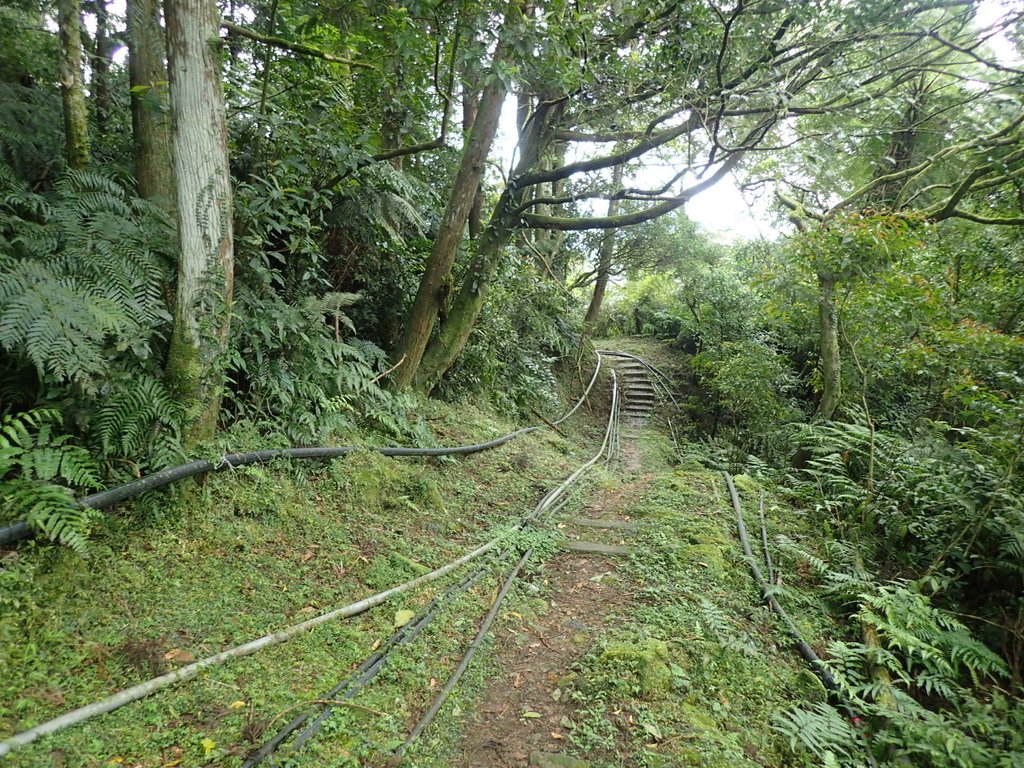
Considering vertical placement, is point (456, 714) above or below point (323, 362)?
below

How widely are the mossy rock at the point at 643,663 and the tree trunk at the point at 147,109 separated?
14.1 ft

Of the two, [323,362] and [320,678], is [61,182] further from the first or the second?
[320,678]

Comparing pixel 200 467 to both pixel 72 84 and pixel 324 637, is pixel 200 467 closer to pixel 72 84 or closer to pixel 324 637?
pixel 324 637

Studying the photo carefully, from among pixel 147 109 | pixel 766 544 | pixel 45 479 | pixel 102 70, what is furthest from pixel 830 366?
pixel 102 70

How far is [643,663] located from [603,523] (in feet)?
7.78

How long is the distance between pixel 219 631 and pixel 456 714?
1.26 meters

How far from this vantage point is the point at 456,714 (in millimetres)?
2555

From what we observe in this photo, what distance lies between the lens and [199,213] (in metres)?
3.11

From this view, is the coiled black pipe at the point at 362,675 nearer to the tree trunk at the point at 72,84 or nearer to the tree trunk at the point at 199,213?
the tree trunk at the point at 199,213

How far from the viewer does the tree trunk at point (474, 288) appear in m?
6.49

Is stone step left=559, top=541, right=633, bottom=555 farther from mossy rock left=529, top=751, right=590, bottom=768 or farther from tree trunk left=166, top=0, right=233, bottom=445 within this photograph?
tree trunk left=166, top=0, right=233, bottom=445

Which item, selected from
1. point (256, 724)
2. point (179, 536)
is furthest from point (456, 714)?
point (179, 536)

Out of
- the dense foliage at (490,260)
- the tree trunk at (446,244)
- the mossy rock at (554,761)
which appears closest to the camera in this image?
the mossy rock at (554,761)

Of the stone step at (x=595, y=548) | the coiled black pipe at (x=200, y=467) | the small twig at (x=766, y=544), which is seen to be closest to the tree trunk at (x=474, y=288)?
the coiled black pipe at (x=200, y=467)
